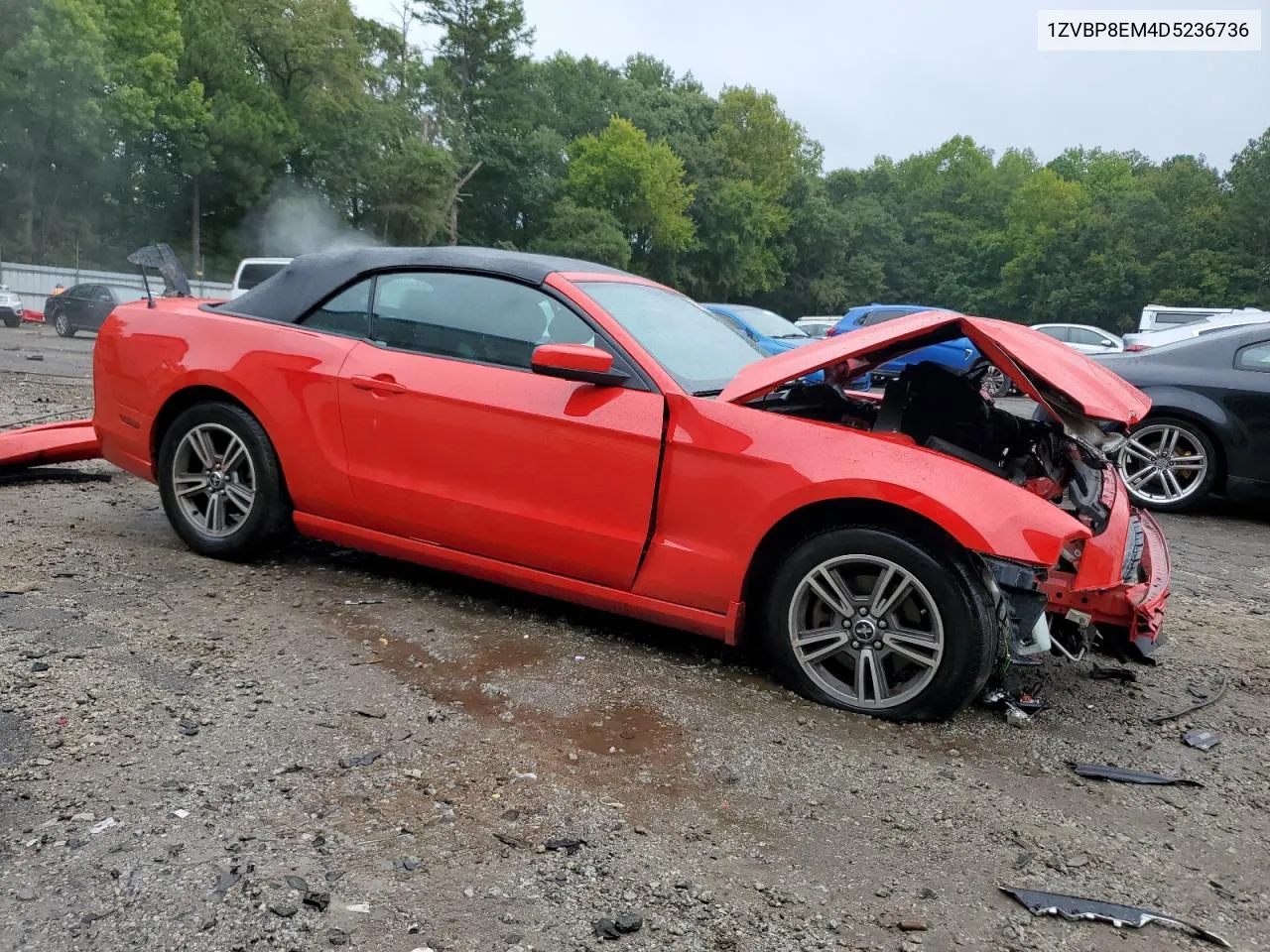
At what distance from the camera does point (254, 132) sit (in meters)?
42.1

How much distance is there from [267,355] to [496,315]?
1103mm

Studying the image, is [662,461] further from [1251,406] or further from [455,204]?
[455,204]

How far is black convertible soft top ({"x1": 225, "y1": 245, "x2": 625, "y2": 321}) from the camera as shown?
423cm

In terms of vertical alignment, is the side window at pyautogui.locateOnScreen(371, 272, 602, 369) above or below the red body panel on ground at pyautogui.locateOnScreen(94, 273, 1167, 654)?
above

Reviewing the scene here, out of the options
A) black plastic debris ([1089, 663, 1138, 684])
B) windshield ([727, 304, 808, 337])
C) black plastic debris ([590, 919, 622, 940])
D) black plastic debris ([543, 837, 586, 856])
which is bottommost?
black plastic debris ([590, 919, 622, 940])

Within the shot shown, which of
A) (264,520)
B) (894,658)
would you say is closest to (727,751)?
(894,658)

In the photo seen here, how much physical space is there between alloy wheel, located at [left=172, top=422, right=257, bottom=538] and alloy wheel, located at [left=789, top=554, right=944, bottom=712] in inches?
103

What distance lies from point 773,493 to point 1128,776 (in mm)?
1444

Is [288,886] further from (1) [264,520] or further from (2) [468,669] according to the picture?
(1) [264,520]

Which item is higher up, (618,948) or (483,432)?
(483,432)

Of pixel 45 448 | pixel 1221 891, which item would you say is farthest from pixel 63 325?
pixel 1221 891

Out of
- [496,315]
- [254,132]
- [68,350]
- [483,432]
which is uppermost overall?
[254,132]

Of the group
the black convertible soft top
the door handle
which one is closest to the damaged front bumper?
the black convertible soft top

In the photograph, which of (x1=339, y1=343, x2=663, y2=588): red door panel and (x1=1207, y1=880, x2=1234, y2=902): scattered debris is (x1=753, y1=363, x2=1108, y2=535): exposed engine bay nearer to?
(x1=339, y1=343, x2=663, y2=588): red door panel
